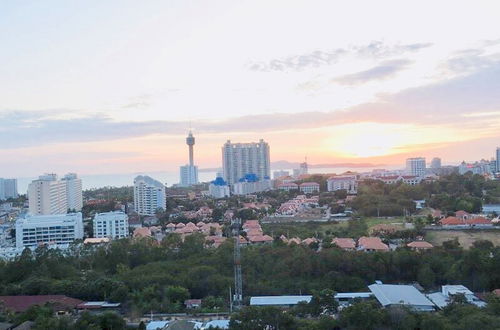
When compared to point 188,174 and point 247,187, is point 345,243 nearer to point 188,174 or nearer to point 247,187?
point 247,187

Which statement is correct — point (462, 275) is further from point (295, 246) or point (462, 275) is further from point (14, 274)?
point (14, 274)

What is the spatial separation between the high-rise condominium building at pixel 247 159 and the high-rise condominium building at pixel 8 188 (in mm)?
16020

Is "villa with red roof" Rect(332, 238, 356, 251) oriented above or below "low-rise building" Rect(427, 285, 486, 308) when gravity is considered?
above

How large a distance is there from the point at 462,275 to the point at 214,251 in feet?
15.3

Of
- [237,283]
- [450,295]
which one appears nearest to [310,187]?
[237,283]

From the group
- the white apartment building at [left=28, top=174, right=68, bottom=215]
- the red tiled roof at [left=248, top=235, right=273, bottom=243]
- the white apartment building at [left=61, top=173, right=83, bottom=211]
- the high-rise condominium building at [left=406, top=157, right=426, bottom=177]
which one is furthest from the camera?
the high-rise condominium building at [left=406, top=157, right=426, bottom=177]

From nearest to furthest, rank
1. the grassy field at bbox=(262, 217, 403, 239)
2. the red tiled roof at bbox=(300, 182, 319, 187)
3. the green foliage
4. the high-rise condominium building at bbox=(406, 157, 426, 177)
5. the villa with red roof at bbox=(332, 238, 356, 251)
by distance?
1. the villa with red roof at bbox=(332, 238, 356, 251)
2. the grassy field at bbox=(262, 217, 403, 239)
3. the green foliage
4. the red tiled roof at bbox=(300, 182, 319, 187)
5. the high-rise condominium building at bbox=(406, 157, 426, 177)

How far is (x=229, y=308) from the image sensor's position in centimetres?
733

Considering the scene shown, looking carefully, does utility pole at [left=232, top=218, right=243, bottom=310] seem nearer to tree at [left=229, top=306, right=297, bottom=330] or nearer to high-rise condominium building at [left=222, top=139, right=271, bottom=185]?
tree at [left=229, top=306, right=297, bottom=330]

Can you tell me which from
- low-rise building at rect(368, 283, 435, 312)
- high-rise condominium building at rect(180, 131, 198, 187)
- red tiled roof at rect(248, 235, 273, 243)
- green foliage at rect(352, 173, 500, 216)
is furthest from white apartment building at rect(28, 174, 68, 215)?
high-rise condominium building at rect(180, 131, 198, 187)

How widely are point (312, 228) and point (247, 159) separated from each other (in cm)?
2148

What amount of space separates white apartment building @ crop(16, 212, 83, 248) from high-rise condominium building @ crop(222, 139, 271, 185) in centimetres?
2002

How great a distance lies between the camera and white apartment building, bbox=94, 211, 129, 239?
16016 millimetres

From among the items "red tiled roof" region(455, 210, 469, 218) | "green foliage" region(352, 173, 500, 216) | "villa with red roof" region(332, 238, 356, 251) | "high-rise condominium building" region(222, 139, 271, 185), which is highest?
"high-rise condominium building" region(222, 139, 271, 185)
